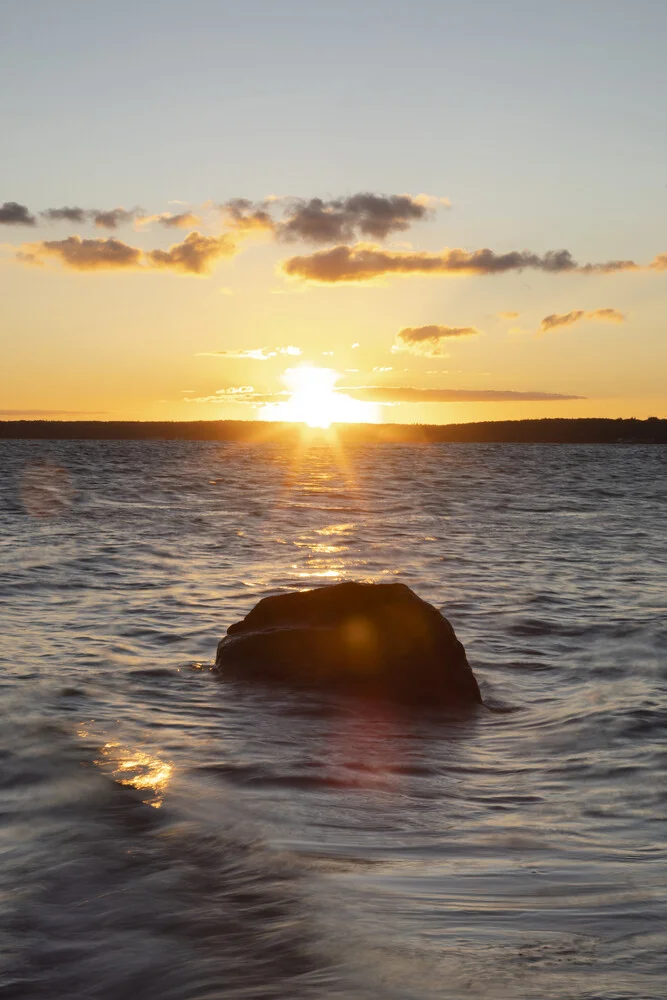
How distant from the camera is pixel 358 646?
10055 millimetres

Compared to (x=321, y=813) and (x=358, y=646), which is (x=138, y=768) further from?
(x=358, y=646)

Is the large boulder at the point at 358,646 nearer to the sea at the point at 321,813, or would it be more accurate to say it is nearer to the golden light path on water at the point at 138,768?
the sea at the point at 321,813

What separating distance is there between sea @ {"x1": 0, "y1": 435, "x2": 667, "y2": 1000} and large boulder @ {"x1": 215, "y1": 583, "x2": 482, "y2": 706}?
13.8 inches

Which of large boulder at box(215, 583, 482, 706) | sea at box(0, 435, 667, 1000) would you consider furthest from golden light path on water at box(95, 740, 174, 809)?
large boulder at box(215, 583, 482, 706)

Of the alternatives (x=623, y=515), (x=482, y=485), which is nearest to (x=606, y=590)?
(x=623, y=515)

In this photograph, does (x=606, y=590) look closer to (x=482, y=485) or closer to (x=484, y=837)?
(x=484, y=837)

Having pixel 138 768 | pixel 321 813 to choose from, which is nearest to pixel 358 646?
pixel 138 768

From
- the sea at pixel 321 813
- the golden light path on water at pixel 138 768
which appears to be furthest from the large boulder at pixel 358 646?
the golden light path on water at pixel 138 768

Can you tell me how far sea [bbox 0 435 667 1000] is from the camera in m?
4.36

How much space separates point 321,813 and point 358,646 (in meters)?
3.68

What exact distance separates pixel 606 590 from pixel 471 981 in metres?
14.1

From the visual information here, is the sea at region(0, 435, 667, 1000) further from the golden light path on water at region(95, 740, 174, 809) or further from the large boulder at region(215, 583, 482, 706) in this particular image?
the large boulder at region(215, 583, 482, 706)

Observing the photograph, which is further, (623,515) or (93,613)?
(623,515)

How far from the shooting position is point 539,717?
31.0ft
